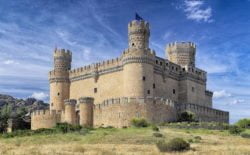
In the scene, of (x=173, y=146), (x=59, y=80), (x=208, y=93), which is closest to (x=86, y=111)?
(x=59, y=80)

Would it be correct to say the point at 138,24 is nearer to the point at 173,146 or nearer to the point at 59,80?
the point at 59,80

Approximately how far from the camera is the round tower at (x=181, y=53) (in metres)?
61.5

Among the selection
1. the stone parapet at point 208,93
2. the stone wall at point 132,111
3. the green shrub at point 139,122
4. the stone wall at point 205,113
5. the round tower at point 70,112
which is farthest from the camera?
the stone parapet at point 208,93

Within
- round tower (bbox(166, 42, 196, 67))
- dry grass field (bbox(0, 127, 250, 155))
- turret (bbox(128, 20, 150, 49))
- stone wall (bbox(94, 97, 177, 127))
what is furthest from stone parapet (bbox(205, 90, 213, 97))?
dry grass field (bbox(0, 127, 250, 155))

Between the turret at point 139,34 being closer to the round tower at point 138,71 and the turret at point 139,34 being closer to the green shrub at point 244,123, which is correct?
the round tower at point 138,71

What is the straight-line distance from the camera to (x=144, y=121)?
4606 centimetres

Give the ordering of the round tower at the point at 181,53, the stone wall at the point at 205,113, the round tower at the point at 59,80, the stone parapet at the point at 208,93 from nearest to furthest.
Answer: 1. the stone wall at the point at 205,113
2. the round tower at the point at 181,53
3. the round tower at the point at 59,80
4. the stone parapet at the point at 208,93

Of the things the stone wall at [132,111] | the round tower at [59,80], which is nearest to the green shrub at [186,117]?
the stone wall at [132,111]

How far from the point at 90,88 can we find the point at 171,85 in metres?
10.8

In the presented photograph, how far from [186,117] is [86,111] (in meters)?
11.7

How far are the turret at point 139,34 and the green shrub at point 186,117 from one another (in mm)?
9343

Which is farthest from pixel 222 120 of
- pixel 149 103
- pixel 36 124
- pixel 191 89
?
pixel 36 124

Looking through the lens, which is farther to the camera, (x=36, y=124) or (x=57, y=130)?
(x=36, y=124)

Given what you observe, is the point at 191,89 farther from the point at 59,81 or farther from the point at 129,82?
the point at 59,81
